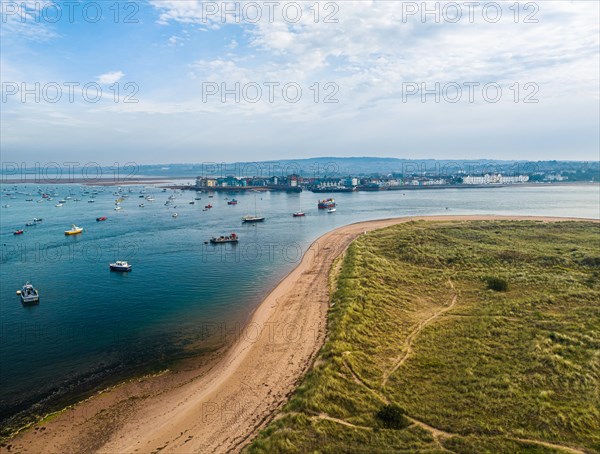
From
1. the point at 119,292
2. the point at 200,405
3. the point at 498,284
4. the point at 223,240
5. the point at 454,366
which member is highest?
the point at 498,284

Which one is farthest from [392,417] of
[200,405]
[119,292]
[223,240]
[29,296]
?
[223,240]

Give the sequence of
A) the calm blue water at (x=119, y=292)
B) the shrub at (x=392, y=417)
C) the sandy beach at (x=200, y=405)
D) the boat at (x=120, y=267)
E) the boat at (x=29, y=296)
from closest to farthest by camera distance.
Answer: the shrub at (x=392, y=417) → the sandy beach at (x=200, y=405) → the calm blue water at (x=119, y=292) → the boat at (x=29, y=296) → the boat at (x=120, y=267)

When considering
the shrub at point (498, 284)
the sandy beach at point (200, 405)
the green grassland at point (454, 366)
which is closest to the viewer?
the green grassland at point (454, 366)

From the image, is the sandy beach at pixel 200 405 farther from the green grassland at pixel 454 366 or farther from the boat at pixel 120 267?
the boat at pixel 120 267

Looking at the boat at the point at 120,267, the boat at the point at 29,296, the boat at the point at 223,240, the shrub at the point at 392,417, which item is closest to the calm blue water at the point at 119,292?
the boat at the point at 29,296

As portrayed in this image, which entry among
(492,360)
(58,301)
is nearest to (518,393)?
(492,360)

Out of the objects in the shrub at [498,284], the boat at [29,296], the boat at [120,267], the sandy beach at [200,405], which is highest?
the shrub at [498,284]

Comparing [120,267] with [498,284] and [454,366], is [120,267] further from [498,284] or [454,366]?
[498,284]

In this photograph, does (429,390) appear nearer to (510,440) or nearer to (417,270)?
(510,440)
